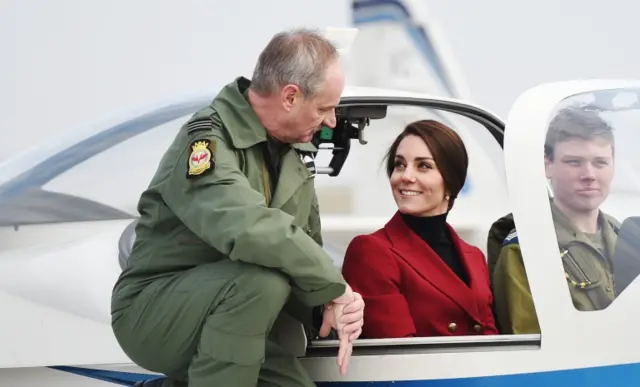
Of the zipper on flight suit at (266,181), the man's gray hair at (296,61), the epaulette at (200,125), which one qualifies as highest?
the man's gray hair at (296,61)

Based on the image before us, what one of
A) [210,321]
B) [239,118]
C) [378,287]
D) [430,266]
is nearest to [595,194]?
[430,266]

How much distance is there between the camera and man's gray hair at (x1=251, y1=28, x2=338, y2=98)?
165 cm

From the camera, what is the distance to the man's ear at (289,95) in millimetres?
1664

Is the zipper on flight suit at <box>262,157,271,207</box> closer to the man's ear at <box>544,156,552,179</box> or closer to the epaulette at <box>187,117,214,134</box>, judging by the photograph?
the epaulette at <box>187,117,214,134</box>

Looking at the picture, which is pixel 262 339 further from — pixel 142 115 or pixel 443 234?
pixel 142 115

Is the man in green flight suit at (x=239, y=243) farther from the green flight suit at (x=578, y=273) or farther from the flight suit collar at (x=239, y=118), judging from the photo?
the green flight suit at (x=578, y=273)

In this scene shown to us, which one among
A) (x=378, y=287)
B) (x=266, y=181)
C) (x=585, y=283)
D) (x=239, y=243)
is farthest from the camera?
(x=378, y=287)

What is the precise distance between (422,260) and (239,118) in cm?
65

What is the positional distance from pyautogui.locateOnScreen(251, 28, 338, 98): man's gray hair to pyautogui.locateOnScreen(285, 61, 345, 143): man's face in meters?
0.01

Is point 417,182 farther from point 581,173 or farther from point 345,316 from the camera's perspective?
point 345,316

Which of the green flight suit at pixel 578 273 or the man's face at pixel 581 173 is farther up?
the man's face at pixel 581 173

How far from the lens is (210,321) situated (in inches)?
61.6

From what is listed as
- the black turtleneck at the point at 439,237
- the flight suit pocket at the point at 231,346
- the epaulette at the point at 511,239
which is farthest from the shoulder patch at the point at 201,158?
the epaulette at the point at 511,239

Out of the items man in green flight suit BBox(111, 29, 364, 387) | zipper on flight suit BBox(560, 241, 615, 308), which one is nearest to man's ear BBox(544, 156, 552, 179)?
zipper on flight suit BBox(560, 241, 615, 308)
